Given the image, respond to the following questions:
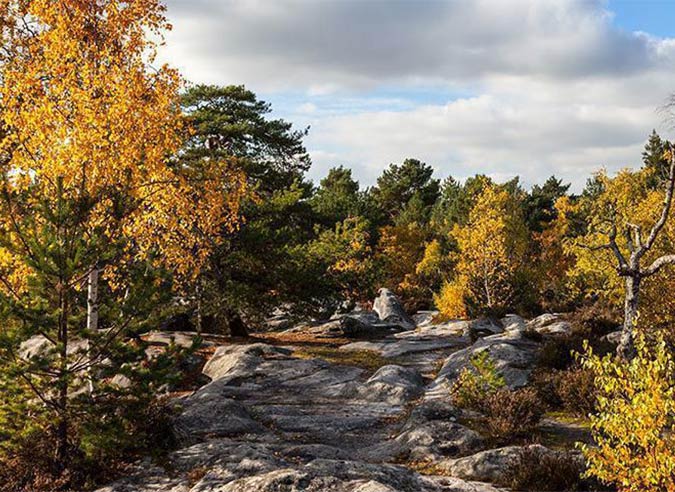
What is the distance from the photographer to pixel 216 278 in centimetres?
2364

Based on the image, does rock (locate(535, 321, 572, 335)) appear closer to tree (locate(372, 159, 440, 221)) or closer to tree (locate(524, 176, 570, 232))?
tree (locate(524, 176, 570, 232))

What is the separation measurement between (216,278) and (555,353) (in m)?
12.9

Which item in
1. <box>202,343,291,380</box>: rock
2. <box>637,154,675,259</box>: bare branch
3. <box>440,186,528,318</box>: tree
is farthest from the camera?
<box>440,186,528,318</box>: tree

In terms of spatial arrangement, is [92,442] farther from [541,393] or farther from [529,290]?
[529,290]

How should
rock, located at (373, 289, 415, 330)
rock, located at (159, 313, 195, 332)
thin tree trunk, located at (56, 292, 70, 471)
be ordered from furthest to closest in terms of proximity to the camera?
rock, located at (373, 289, 415, 330) → rock, located at (159, 313, 195, 332) → thin tree trunk, located at (56, 292, 70, 471)

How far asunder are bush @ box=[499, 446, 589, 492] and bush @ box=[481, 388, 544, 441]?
1.95 meters

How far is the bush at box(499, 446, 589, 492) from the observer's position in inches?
363

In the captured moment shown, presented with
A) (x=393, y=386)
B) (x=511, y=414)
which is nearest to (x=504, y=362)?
(x=393, y=386)

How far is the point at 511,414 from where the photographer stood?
1229 cm

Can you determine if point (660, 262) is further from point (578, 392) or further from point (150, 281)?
point (150, 281)

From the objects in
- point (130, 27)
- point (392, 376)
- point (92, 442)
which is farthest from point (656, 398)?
point (130, 27)

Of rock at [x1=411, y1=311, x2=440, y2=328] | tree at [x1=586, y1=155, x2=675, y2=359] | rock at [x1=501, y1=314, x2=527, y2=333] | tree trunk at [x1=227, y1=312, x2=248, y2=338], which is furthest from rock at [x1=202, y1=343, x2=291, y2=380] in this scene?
rock at [x1=411, y1=311, x2=440, y2=328]

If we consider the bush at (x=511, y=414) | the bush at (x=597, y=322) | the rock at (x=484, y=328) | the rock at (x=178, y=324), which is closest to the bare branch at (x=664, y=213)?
the bush at (x=511, y=414)

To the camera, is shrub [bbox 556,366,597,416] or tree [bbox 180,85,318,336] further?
tree [bbox 180,85,318,336]
